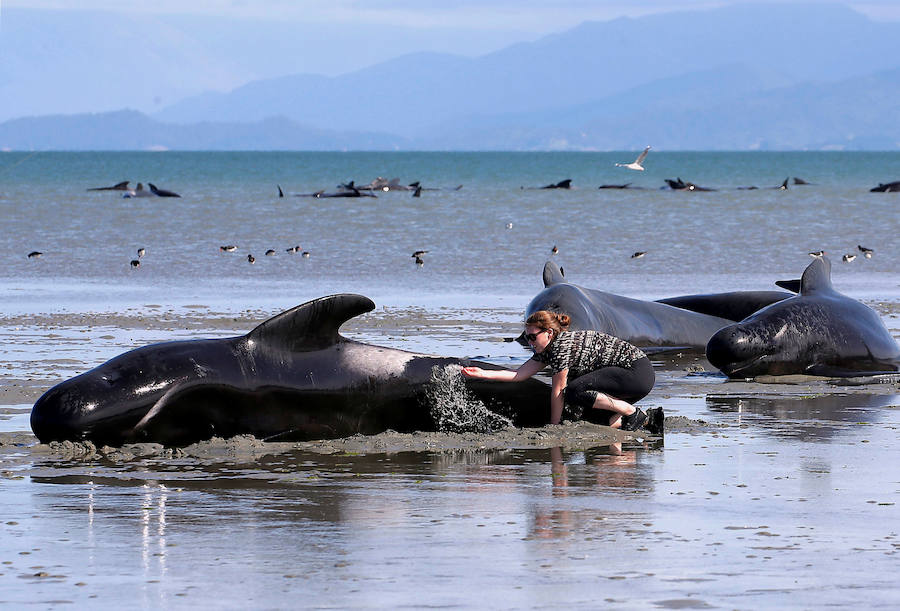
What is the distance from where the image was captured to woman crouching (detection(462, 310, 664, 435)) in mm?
11500

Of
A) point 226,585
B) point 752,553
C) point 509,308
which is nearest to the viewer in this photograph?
point 226,585

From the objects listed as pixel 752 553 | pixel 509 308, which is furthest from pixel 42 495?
pixel 509 308

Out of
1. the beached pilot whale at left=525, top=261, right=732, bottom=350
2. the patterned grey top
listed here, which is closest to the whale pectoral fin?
the patterned grey top

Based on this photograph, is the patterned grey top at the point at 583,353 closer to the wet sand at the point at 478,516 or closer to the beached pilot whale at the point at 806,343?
the wet sand at the point at 478,516

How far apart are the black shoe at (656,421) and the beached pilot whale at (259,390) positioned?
3.52ft

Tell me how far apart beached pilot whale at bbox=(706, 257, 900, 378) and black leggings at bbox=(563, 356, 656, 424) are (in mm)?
3548

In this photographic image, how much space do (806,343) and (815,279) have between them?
5.04 ft

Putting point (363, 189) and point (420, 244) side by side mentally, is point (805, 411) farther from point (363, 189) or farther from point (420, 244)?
point (363, 189)

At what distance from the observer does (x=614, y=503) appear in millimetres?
8570

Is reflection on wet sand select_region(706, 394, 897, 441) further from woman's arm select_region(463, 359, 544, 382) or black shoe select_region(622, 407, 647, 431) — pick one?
woman's arm select_region(463, 359, 544, 382)

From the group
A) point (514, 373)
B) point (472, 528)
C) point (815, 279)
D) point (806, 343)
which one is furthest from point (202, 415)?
point (815, 279)

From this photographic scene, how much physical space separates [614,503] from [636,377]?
3.53 metres

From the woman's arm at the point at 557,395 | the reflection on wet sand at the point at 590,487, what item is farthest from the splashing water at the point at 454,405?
the reflection on wet sand at the point at 590,487

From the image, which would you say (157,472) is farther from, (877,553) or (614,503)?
(877,553)
